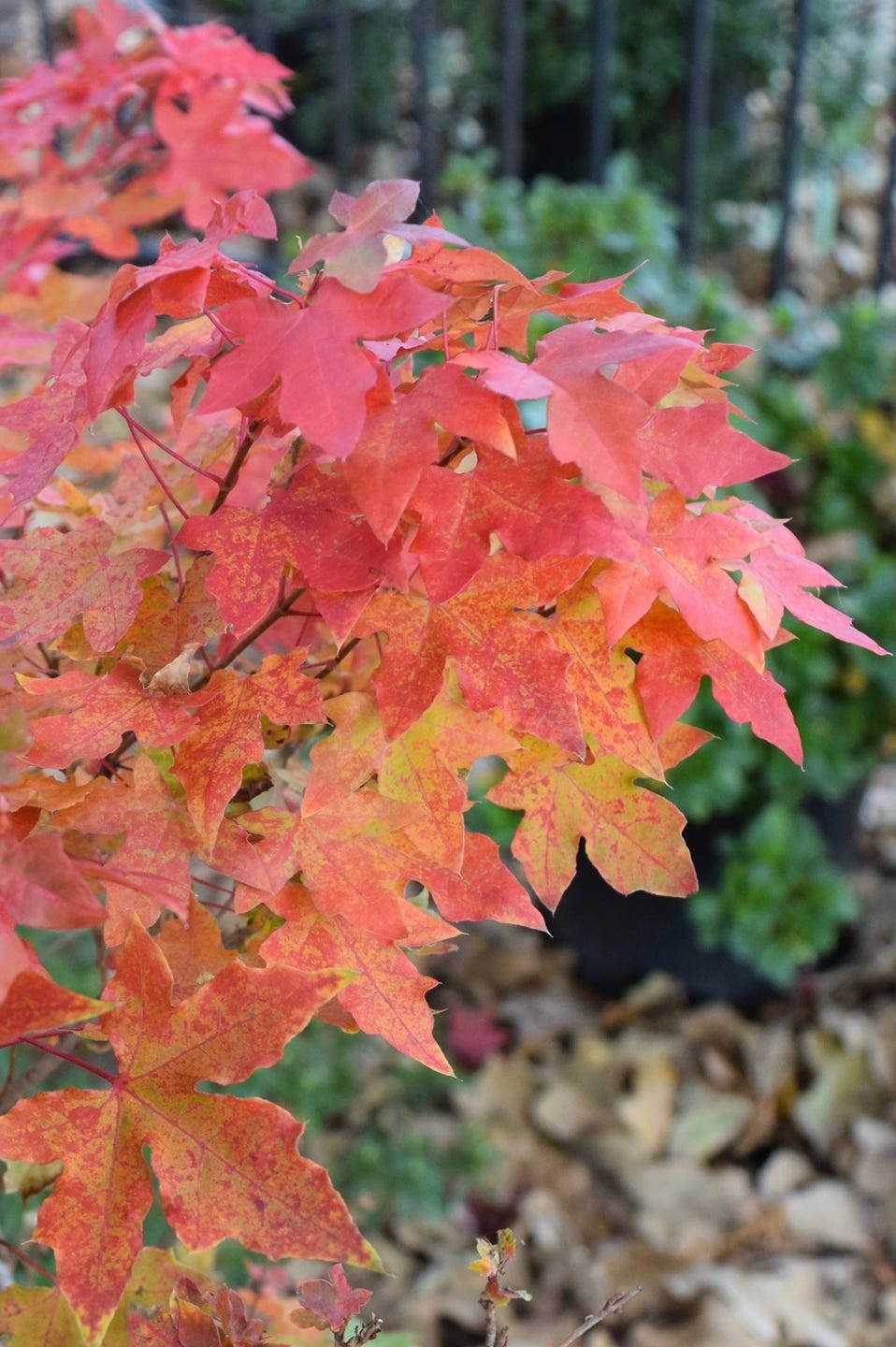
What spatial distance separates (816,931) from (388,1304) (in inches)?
29.8

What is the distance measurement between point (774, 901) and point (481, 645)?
1.38m

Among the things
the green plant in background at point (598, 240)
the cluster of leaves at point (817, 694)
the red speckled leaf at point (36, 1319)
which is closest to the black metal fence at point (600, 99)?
the green plant in background at point (598, 240)

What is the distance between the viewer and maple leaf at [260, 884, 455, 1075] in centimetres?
58

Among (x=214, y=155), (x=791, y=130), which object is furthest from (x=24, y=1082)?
(x=791, y=130)

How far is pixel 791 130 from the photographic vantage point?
2.23m

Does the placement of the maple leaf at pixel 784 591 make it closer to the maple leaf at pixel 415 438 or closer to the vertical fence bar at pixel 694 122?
the maple leaf at pixel 415 438

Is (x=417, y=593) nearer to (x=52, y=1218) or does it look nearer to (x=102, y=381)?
(x=102, y=381)

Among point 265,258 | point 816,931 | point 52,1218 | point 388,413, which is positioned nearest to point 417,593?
point 388,413

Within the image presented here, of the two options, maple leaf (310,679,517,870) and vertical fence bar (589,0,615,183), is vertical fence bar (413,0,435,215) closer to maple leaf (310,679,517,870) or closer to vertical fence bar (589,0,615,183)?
vertical fence bar (589,0,615,183)

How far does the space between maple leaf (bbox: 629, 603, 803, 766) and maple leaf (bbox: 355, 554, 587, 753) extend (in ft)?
0.20

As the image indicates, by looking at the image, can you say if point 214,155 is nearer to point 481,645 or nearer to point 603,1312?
point 481,645

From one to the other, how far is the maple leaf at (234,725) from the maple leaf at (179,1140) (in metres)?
0.06

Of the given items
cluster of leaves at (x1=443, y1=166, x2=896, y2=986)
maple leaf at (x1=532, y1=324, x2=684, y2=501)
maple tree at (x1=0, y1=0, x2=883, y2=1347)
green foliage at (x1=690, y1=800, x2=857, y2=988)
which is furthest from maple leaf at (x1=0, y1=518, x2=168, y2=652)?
green foliage at (x1=690, y1=800, x2=857, y2=988)

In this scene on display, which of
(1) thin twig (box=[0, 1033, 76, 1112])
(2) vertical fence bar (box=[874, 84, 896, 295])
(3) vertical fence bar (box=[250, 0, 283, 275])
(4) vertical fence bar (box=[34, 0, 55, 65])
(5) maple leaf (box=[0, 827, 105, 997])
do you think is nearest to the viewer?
(5) maple leaf (box=[0, 827, 105, 997])
